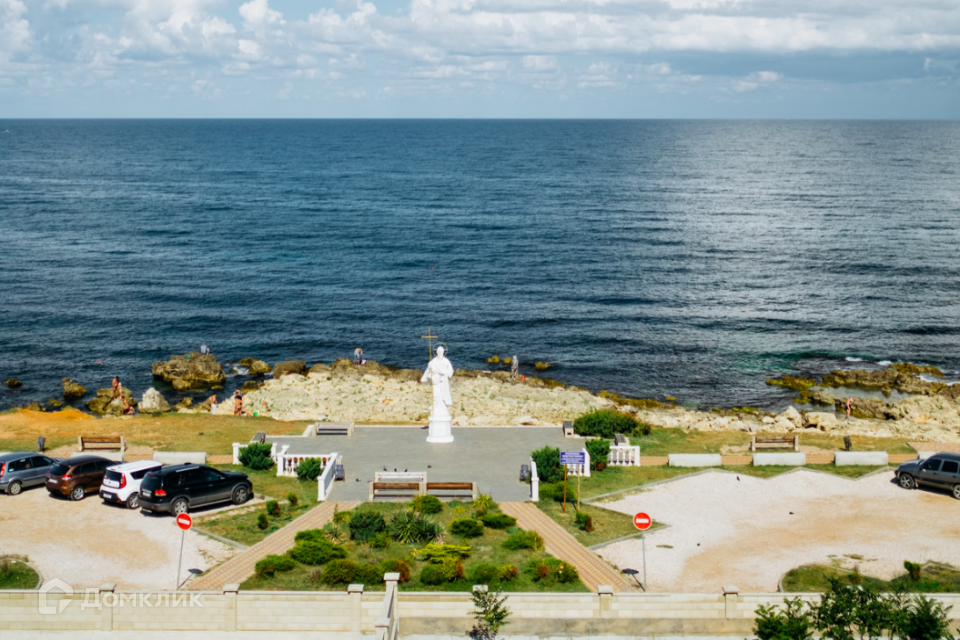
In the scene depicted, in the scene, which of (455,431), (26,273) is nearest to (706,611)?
(455,431)

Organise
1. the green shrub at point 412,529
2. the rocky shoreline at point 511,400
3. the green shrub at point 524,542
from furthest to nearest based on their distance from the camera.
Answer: the rocky shoreline at point 511,400, the green shrub at point 412,529, the green shrub at point 524,542

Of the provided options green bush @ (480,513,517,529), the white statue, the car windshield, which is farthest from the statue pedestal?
the car windshield

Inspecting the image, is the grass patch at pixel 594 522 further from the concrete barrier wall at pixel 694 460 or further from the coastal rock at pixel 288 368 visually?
the coastal rock at pixel 288 368

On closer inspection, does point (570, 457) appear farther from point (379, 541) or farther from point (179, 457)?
point (179, 457)

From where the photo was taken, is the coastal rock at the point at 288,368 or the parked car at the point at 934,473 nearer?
the parked car at the point at 934,473

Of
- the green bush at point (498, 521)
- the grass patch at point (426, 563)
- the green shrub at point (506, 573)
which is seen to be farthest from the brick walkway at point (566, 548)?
the green shrub at point (506, 573)

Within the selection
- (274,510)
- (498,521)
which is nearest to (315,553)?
(274,510)

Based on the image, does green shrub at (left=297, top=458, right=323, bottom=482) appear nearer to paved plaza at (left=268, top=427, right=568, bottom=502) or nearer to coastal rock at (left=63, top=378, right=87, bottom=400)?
paved plaza at (left=268, top=427, right=568, bottom=502)

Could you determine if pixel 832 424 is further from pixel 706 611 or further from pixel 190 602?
pixel 190 602
